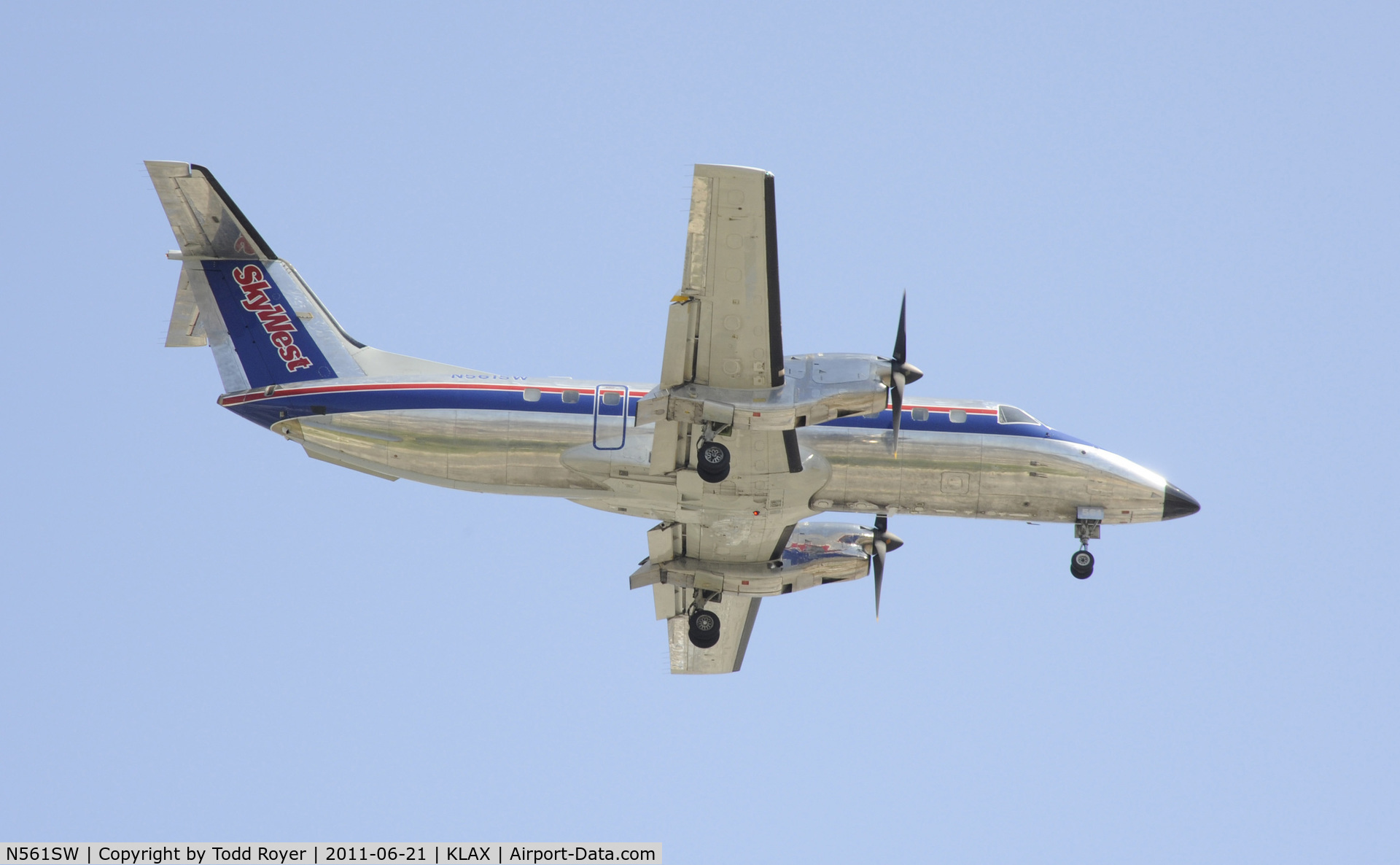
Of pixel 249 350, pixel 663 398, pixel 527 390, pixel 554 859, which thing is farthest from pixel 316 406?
pixel 554 859

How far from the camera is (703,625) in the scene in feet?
95.5

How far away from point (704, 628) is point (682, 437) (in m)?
6.54

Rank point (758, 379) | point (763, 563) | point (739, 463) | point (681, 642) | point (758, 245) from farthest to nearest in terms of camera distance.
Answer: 1. point (681, 642)
2. point (763, 563)
3. point (739, 463)
4. point (758, 379)
5. point (758, 245)

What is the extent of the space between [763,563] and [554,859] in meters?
7.56

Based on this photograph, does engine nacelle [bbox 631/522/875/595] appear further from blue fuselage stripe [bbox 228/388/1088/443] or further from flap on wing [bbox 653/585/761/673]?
blue fuselage stripe [bbox 228/388/1088/443]

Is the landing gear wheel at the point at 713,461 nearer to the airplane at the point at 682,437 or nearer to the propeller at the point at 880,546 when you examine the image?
the airplane at the point at 682,437

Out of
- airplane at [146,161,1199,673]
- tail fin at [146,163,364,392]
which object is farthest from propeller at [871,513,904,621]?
tail fin at [146,163,364,392]

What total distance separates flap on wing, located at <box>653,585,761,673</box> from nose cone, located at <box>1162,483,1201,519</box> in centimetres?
905

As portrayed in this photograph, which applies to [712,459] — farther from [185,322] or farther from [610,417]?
[185,322]

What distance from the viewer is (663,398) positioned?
908 inches

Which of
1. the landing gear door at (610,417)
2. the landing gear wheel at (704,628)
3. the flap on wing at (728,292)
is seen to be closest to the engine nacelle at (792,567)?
the landing gear wheel at (704,628)

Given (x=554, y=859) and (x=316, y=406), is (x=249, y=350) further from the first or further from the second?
(x=554, y=859)

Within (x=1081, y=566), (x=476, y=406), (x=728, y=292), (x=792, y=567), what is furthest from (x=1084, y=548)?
(x=476, y=406)

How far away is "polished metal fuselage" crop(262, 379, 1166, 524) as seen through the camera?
83.1 ft
